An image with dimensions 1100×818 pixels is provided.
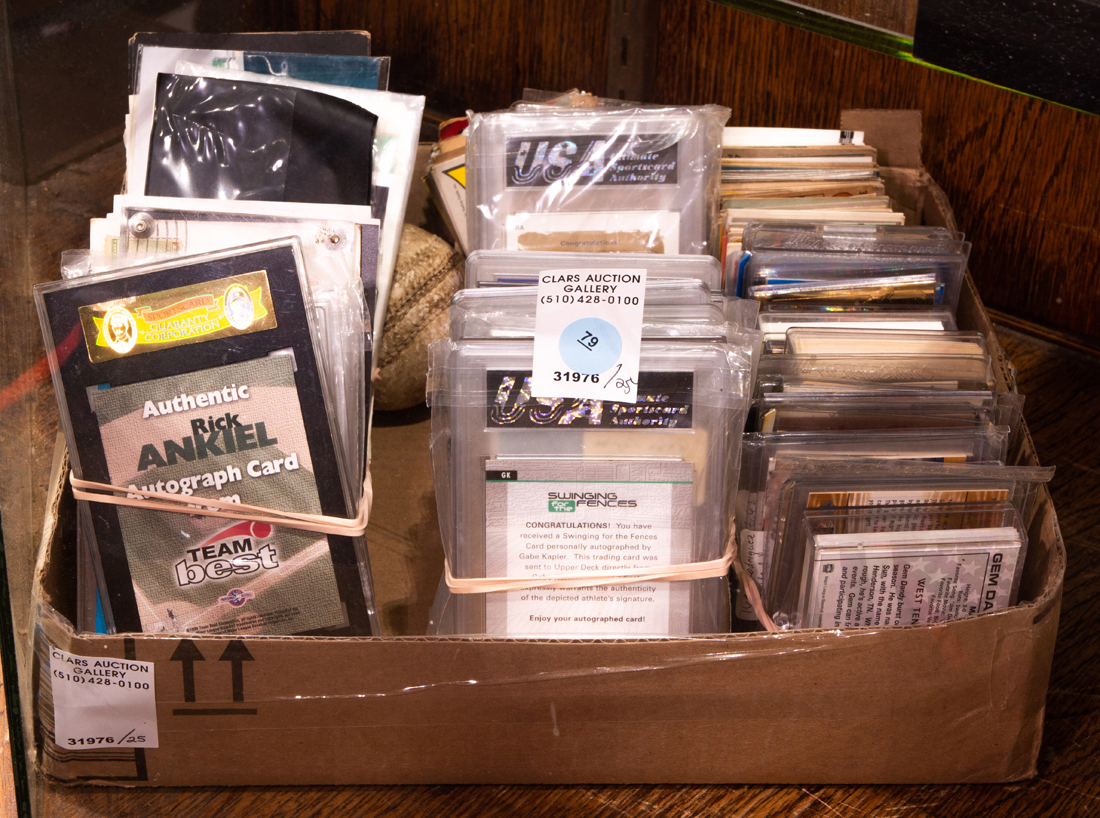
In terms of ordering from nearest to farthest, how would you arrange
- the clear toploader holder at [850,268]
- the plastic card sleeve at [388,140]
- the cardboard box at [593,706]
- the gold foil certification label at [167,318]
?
the cardboard box at [593,706], the gold foil certification label at [167,318], the clear toploader holder at [850,268], the plastic card sleeve at [388,140]

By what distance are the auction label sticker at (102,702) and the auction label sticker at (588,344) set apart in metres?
0.41

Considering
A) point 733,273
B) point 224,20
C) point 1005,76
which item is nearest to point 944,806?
point 733,273

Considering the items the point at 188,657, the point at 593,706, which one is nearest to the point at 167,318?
the point at 188,657

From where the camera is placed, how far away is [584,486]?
2.90 ft

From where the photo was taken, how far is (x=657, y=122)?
3.62 ft

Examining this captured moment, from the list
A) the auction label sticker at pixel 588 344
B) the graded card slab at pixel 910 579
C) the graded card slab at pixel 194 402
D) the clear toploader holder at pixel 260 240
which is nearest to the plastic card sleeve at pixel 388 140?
the clear toploader holder at pixel 260 240

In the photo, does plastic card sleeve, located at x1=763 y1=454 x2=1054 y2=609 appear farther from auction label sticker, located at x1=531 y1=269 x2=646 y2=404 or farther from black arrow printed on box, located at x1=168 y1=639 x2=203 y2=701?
black arrow printed on box, located at x1=168 y1=639 x2=203 y2=701

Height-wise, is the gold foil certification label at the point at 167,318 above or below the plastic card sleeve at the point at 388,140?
below

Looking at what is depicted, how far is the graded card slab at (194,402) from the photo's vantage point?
93 cm

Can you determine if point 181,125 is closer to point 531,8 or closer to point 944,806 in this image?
point 531,8

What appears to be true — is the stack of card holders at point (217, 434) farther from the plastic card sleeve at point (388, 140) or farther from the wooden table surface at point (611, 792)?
the plastic card sleeve at point (388, 140)

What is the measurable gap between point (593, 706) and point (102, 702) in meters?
0.41

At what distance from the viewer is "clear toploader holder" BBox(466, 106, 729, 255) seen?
1098 millimetres

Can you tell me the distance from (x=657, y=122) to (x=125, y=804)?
84 centimetres
